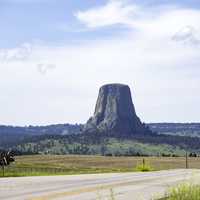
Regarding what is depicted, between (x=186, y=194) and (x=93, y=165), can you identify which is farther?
(x=93, y=165)

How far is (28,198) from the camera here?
20.4 m

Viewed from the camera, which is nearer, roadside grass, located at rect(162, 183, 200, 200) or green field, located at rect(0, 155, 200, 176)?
roadside grass, located at rect(162, 183, 200, 200)

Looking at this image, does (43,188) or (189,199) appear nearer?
(189,199)

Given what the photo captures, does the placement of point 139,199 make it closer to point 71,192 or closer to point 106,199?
point 106,199

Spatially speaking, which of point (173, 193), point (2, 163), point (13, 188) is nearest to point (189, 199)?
point (173, 193)

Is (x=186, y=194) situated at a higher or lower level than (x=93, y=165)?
lower

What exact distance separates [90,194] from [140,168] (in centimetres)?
2797

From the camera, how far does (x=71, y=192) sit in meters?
23.9

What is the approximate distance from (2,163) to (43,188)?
61.9 ft

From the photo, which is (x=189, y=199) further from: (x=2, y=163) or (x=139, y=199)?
(x=2, y=163)

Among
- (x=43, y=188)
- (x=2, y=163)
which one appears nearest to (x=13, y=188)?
(x=43, y=188)

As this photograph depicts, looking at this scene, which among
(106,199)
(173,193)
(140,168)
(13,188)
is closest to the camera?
(173,193)

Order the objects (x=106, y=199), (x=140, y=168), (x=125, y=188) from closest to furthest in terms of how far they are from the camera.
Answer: (x=106, y=199), (x=125, y=188), (x=140, y=168)

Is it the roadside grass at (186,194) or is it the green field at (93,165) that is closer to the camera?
the roadside grass at (186,194)
